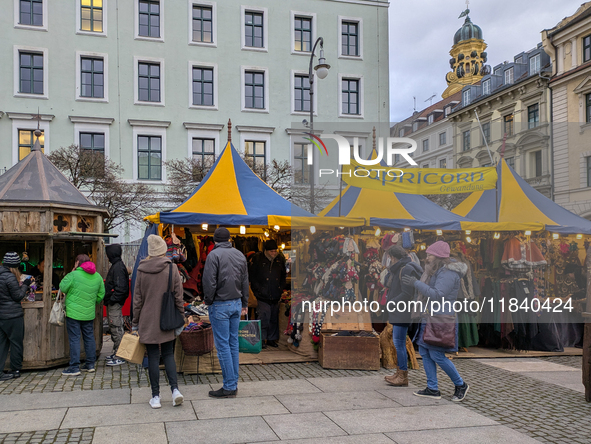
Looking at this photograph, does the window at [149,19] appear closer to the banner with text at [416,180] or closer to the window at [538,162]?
the banner with text at [416,180]

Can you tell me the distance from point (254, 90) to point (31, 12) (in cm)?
1154

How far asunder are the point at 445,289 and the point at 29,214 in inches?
235

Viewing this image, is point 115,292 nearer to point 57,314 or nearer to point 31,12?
point 57,314

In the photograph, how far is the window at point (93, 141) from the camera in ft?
84.9

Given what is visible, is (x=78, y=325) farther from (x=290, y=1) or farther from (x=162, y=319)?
(x=290, y=1)

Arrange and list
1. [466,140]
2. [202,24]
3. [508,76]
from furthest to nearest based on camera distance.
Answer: [466,140]
[508,76]
[202,24]

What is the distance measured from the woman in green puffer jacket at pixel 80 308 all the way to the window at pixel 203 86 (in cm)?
2124

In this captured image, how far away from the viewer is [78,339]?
24.2ft

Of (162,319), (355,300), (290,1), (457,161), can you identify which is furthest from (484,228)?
(457,161)

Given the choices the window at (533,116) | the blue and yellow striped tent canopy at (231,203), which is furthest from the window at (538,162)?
the blue and yellow striped tent canopy at (231,203)

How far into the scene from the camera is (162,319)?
5477mm

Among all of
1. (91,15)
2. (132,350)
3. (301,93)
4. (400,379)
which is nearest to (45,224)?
(132,350)

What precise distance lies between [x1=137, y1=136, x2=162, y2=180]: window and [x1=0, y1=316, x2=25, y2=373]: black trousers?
19838 mm

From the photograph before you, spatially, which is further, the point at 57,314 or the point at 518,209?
the point at 518,209
